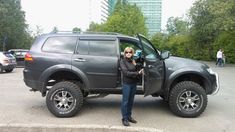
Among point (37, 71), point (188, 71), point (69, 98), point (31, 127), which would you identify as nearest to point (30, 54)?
point (37, 71)

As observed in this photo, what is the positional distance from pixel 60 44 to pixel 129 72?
7.09ft

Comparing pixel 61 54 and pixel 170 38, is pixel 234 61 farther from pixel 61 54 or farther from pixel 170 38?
pixel 61 54

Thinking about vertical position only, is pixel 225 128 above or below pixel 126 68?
below

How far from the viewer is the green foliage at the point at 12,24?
190ft

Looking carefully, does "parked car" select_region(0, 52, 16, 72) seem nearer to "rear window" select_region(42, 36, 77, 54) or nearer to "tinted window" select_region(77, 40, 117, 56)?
"rear window" select_region(42, 36, 77, 54)

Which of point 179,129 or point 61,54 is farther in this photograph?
point 61,54

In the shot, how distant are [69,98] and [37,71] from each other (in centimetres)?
96

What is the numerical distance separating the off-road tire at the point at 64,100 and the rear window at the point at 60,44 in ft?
2.82

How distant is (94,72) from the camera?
26.8 ft

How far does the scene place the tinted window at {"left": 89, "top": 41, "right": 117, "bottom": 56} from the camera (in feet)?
27.3

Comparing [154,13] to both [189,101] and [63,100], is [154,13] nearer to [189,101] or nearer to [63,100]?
[189,101]

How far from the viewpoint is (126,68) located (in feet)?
23.6

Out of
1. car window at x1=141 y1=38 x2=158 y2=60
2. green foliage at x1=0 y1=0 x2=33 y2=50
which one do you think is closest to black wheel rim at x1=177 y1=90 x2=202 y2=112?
car window at x1=141 y1=38 x2=158 y2=60

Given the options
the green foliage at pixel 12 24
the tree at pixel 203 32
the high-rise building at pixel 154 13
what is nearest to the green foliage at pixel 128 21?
the tree at pixel 203 32
